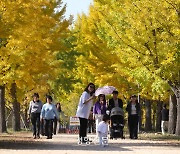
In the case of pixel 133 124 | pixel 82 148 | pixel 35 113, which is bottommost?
pixel 82 148

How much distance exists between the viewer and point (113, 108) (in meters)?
20.5

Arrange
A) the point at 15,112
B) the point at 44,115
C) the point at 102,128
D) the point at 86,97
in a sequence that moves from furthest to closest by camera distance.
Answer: the point at 15,112
the point at 44,115
the point at 102,128
the point at 86,97

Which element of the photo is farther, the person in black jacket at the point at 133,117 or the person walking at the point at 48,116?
the person in black jacket at the point at 133,117

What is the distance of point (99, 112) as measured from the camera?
61.4 feet

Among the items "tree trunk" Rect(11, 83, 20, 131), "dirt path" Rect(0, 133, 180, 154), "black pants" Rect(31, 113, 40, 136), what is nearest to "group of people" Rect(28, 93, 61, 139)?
"black pants" Rect(31, 113, 40, 136)

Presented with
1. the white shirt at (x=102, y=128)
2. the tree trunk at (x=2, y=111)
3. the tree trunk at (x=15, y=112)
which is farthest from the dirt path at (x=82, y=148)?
the tree trunk at (x=15, y=112)

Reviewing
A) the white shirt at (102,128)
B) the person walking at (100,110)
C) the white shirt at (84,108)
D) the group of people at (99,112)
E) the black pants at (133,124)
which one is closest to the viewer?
the white shirt at (84,108)

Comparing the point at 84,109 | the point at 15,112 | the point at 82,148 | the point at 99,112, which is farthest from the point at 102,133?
the point at 15,112

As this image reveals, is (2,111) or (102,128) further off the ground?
(2,111)

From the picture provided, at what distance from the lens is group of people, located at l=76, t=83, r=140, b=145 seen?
53.7 feet

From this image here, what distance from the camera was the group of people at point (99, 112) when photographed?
16359 millimetres

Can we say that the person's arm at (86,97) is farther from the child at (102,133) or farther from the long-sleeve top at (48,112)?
the long-sleeve top at (48,112)

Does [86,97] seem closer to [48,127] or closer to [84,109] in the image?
[84,109]

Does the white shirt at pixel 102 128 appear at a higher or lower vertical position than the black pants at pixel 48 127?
lower
